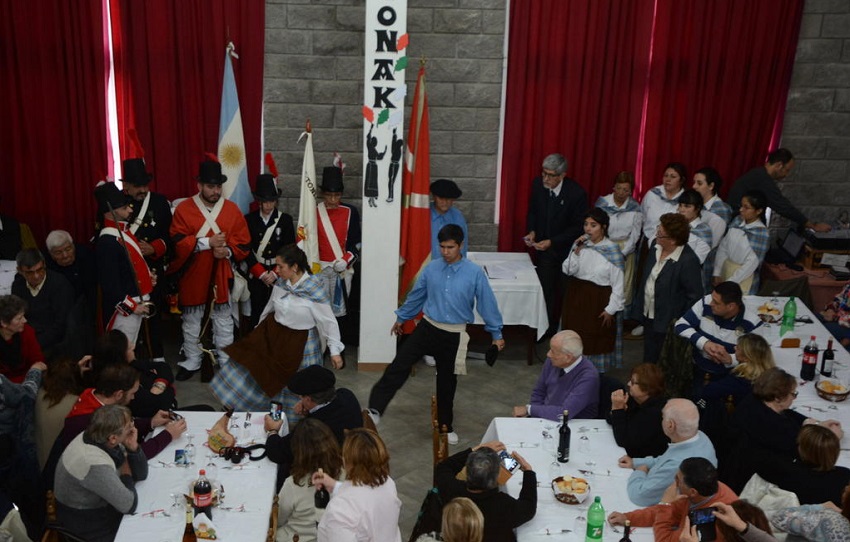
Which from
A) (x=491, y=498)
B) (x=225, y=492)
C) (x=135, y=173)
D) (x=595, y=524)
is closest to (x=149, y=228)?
(x=135, y=173)

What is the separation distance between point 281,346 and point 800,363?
3.53m

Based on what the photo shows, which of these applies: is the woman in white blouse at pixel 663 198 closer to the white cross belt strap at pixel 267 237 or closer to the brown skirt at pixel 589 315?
the brown skirt at pixel 589 315

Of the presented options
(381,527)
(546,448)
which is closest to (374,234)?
(546,448)

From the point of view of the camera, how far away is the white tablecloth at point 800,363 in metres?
5.29

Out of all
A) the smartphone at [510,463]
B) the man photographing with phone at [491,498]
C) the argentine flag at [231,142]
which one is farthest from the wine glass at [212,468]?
the argentine flag at [231,142]

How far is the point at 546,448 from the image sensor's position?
493 centimetres

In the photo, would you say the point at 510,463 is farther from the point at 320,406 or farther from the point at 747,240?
the point at 747,240

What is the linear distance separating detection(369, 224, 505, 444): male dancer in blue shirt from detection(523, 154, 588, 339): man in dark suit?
183 cm

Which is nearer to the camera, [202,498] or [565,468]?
[202,498]

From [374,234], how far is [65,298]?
2429 mm

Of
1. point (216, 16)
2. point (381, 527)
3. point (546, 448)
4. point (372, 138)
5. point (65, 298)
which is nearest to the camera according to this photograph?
point (381, 527)

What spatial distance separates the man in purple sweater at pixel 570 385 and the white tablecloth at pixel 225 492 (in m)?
1.58

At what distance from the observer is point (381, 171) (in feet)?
23.7

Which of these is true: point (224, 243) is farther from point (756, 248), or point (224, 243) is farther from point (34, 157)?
point (756, 248)
